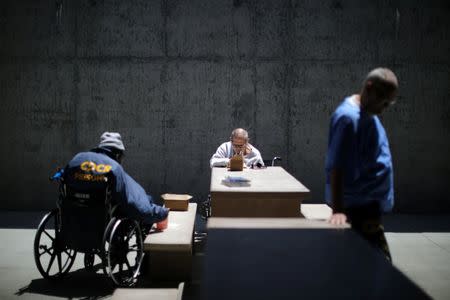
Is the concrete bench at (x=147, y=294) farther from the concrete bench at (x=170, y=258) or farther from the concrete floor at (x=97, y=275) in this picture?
the concrete bench at (x=170, y=258)

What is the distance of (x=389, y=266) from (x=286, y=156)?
4999mm

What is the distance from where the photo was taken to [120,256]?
346 cm

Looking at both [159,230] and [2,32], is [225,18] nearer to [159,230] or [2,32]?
[2,32]

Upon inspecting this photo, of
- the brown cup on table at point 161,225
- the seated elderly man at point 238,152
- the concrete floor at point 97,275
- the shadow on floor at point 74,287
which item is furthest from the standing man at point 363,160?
the seated elderly man at point 238,152

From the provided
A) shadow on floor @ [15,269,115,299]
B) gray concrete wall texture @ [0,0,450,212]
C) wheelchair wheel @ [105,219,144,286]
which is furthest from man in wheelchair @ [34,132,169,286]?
gray concrete wall texture @ [0,0,450,212]

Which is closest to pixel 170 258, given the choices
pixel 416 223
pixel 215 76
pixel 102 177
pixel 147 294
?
pixel 147 294

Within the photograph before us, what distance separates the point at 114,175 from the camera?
3344 millimetres

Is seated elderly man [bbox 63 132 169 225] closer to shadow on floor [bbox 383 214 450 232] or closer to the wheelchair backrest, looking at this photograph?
the wheelchair backrest

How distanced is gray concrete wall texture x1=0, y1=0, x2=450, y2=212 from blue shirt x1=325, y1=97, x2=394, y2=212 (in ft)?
14.0

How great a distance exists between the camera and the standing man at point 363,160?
200 centimetres

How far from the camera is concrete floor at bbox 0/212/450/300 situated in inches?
135

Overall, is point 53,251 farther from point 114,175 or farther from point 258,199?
point 258,199

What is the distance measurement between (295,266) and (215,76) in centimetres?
511

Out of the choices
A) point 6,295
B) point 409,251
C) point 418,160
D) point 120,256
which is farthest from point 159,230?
point 418,160
